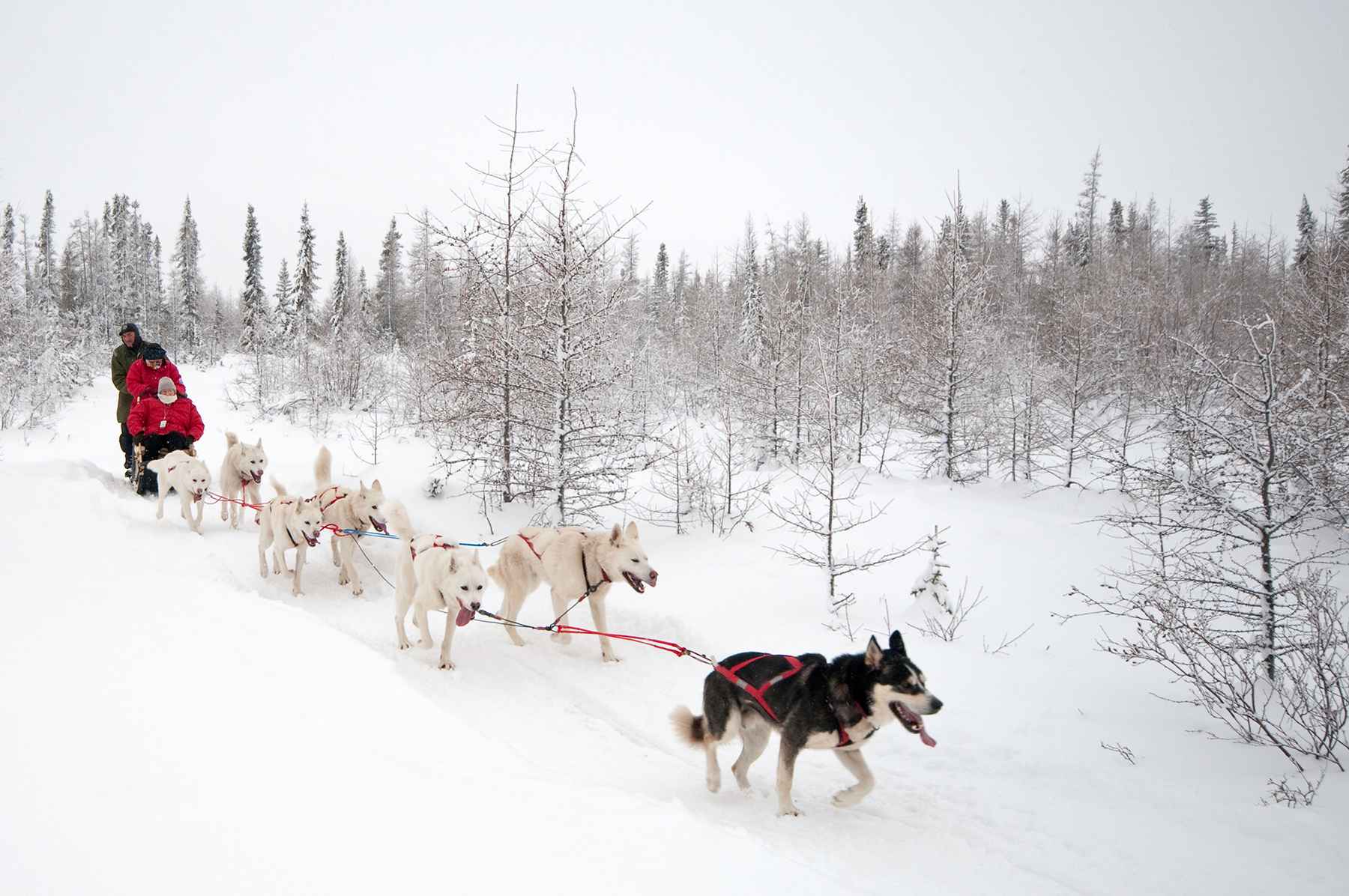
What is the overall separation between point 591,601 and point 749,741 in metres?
2.70

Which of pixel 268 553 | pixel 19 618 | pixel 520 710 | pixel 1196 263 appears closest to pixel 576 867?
pixel 520 710

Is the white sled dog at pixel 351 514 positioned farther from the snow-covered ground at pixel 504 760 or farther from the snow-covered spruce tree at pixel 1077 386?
the snow-covered spruce tree at pixel 1077 386

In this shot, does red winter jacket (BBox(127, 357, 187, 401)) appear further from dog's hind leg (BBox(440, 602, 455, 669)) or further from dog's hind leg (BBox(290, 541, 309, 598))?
dog's hind leg (BBox(440, 602, 455, 669))

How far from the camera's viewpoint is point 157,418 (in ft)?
32.1

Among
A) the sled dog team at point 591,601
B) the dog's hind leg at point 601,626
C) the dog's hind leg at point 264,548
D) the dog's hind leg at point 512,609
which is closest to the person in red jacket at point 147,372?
the sled dog team at point 591,601

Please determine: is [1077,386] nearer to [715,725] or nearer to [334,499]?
[715,725]

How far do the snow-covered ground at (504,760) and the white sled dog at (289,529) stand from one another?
279 mm

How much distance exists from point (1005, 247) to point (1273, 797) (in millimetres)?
45905

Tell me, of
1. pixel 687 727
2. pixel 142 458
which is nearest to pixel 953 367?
→ pixel 687 727

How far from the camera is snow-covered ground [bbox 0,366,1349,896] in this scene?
230cm

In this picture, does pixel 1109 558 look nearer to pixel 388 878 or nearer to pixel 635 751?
pixel 635 751

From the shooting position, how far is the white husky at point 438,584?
548 cm

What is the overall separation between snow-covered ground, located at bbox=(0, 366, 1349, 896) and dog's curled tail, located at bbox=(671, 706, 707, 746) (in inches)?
13.5

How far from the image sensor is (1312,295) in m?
14.1
